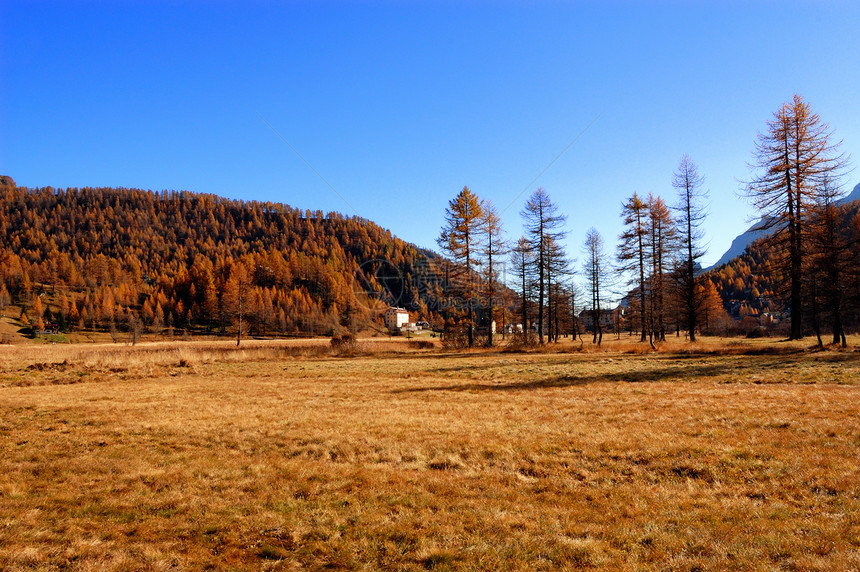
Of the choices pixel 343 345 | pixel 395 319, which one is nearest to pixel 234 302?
pixel 395 319

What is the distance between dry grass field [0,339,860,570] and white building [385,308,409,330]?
94669 millimetres

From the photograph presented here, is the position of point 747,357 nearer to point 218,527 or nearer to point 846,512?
point 846,512

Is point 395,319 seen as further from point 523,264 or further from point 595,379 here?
point 595,379

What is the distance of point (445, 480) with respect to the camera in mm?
6906

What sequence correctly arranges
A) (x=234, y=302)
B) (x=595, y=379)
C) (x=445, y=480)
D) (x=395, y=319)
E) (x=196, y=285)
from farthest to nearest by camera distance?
(x=196, y=285), (x=395, y=319), (x=234, y=302), (x=595, y=379), (x=445, y=480)

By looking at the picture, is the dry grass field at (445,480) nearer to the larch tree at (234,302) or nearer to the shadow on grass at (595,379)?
the shadow on grass at (595,379)

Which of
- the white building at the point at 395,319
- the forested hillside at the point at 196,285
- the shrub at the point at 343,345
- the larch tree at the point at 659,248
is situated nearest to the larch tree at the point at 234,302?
the forested hillside at the point at 196,285

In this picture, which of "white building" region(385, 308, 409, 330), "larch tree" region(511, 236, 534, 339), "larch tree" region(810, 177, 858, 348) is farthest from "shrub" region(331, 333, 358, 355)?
"white building" region(385, 308, 409, 330)

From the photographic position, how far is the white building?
10981 cm

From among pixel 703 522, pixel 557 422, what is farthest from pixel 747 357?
pixel 703 522

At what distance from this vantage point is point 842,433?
8164mm

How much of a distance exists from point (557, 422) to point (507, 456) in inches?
124

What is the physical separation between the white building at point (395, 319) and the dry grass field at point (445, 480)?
94.7 m

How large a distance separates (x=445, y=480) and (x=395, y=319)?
10502 centimetres
